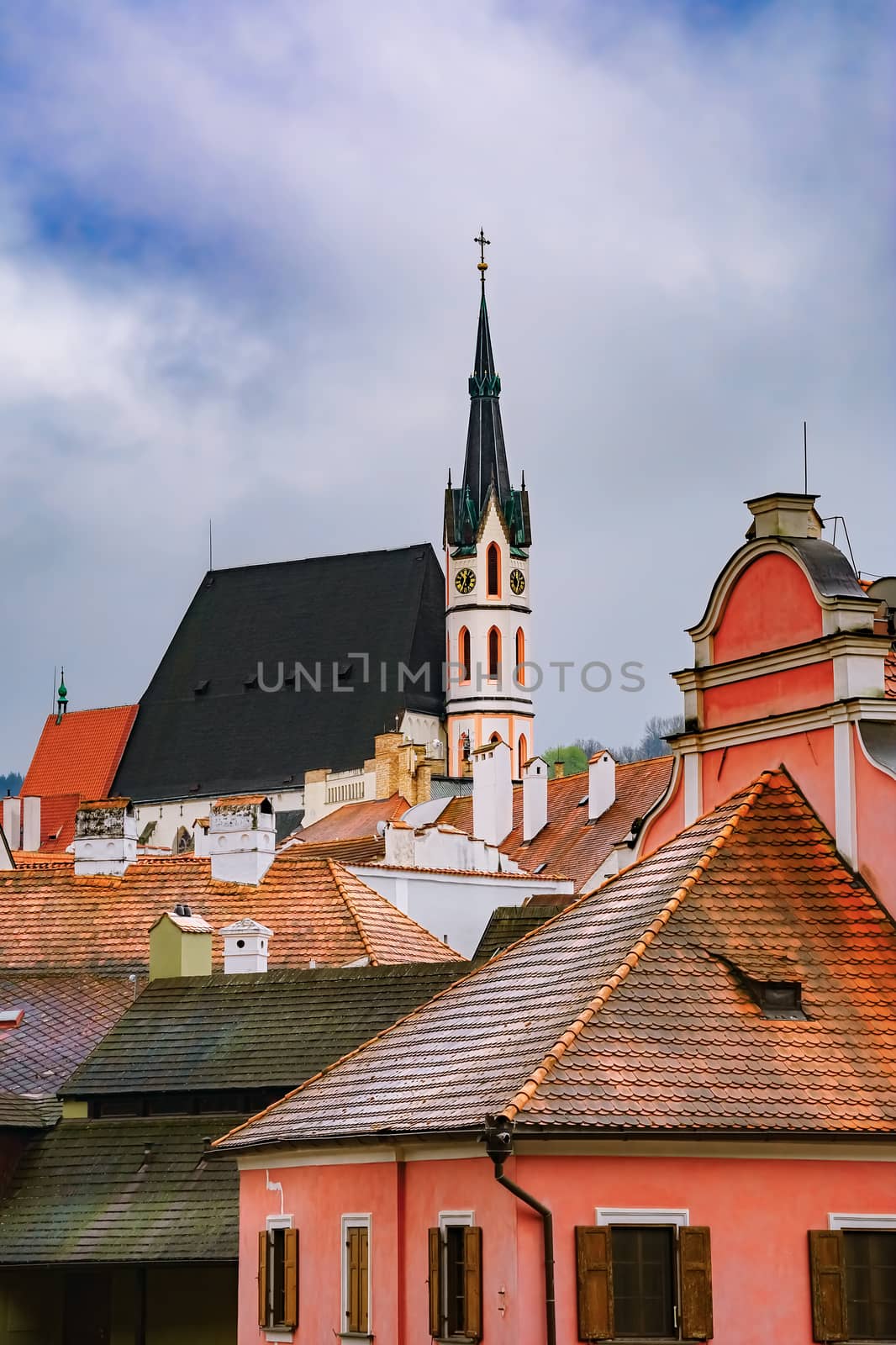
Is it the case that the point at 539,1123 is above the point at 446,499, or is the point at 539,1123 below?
below

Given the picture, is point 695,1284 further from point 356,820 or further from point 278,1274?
point 356,820

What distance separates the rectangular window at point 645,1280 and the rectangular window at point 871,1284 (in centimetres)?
154

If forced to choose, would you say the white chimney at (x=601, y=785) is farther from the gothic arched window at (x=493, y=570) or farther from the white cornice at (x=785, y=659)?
the gothic arched window at (x=493, y=570)

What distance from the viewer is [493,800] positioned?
81812 millimetres

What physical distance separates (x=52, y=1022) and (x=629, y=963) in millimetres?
16257

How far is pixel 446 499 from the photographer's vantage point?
428 feet

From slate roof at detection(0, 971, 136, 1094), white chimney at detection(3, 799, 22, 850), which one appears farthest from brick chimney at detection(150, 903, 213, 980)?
white chimney at detection(3, 799, 22, 850)

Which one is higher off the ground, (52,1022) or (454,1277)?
(52,1022)

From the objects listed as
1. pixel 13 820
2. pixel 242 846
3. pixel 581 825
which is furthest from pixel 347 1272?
pixel 13 820

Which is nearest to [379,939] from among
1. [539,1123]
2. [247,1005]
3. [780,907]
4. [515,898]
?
[247,1005]

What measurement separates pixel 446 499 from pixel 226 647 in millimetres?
12840

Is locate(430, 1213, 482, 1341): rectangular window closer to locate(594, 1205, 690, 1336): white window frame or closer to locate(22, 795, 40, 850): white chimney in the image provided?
locate(594, 1205, 690, 1336): white window frame

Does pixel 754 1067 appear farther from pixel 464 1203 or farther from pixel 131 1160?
pixel 131 1160

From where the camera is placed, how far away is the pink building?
2186cm
